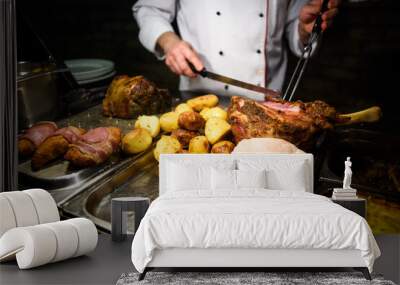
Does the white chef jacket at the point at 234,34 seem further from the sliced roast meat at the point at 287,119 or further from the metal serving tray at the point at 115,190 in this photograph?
the metal serving tray at the point at 115,190

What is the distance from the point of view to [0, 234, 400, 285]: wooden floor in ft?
13.9

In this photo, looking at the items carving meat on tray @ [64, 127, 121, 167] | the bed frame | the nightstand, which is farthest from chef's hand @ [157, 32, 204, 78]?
the bed frame

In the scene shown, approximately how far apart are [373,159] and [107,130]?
7.29 ft

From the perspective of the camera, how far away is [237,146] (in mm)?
5746

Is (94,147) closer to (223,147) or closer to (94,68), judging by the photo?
(94,68)

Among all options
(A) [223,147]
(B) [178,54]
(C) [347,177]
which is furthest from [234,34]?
(C) [347,177]

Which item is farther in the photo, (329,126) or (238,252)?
(329,126)

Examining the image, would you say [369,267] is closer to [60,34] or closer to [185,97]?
[185,97]

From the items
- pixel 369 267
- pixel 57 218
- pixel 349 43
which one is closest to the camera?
pixel 369 267

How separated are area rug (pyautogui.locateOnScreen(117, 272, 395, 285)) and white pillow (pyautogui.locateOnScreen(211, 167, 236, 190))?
35.8 inches

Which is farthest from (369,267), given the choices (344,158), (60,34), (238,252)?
(60,34)

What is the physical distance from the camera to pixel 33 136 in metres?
5.89

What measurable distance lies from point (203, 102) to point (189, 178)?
86 cm

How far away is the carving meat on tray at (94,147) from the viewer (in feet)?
18.9
